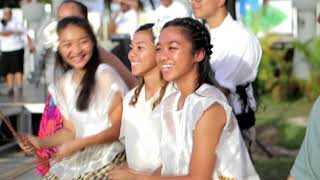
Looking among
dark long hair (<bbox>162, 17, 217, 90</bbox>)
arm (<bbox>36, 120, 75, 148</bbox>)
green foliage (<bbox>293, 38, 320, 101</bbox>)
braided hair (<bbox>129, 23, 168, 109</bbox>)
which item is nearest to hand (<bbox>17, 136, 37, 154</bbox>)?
arm (<bbox>36, 120, 75, 148</bbox>)

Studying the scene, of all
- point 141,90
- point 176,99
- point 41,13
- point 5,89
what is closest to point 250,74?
point 141,90

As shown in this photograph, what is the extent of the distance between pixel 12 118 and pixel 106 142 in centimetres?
476

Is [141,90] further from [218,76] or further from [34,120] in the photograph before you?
[34,120]

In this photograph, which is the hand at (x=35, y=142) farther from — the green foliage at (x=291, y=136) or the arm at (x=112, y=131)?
the green foliage at (x=291, y=136)

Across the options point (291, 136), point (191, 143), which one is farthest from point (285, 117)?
point (191, 143)

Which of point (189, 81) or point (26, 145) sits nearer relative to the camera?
point (189, 81)

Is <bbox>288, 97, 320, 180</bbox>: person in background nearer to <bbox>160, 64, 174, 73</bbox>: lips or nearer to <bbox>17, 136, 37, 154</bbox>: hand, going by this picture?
<bbox>160, 64, 174, 73</bbox>: lips

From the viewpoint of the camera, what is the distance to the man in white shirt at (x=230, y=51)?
3713 millimetres

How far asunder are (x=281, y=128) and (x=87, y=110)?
5.97 metres

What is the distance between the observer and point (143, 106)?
10.1 feet

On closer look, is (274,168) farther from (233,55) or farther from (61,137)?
(61,137)

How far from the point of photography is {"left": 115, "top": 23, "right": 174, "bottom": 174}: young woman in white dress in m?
3.00

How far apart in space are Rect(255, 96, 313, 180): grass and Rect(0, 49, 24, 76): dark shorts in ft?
12.5

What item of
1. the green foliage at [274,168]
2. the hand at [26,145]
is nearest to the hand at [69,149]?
the hand at [26,145]
